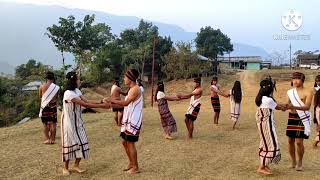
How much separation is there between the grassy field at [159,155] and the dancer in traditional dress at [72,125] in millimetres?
398

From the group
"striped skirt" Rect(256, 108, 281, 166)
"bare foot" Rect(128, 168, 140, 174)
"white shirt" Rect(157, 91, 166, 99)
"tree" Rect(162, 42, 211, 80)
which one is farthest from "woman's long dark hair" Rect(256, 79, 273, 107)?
"tree" Rect(162, 42, 211, 80)

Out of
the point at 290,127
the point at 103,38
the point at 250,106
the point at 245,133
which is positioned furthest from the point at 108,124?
the point at 103,38

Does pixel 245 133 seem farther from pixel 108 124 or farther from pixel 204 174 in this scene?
pixel 204 174

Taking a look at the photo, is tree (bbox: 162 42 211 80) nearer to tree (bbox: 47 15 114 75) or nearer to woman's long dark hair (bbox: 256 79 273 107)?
tree (bbox: 47 15 114 75)

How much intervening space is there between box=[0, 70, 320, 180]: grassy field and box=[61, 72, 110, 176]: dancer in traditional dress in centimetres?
40

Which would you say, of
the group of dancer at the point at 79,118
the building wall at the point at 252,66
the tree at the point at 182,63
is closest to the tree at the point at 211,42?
Result: the building wall at the point at 252,66

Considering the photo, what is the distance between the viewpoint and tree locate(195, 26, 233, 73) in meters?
53.0

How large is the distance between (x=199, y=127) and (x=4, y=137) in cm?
599

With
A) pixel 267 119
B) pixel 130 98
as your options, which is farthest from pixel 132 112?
pixel 267 119

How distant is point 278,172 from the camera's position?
8.82m

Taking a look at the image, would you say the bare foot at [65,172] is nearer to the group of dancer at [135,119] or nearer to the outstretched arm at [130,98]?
the group of dancer at [135,119]

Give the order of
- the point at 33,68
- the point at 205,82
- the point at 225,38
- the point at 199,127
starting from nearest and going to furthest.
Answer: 1. the point at 199,127
2. the point at 205,82
3. the point at 33,68
4. the point at 225,38

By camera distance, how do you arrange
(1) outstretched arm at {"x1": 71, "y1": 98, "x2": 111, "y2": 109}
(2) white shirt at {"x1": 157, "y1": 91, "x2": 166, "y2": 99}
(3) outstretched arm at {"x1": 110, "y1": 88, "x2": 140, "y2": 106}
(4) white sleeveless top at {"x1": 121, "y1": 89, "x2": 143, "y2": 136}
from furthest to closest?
(2) white shirt at {"x1": 157, "y1": 91, "x2": 166, "y2": 99} → (4) white sleeveless top at {"x1": 121, "y1": 89, "x2": 143, "y2": 136} → (3) outstretched arm at {"x1": 110, "y1": 88, "x2": 140, "y2": 106} → (1) outstretched arm at {"x1": 71, "y1": 98, "x2": 111, "y2": 109}

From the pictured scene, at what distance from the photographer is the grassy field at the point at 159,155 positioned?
8.74 metres
